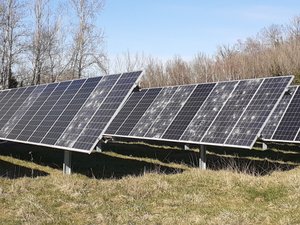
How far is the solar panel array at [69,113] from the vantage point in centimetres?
1302

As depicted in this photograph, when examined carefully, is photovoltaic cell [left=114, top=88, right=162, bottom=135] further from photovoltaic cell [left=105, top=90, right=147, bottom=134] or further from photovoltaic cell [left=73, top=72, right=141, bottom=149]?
photovoltaic cell [left=73, top=72, right=141, bottom=149]

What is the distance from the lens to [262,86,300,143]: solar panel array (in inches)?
790

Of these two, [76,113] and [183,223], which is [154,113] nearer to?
[76,113]

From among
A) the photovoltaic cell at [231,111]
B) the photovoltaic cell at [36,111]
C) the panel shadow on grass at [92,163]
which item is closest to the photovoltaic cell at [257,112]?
the photovoltaic cell at [231,111]

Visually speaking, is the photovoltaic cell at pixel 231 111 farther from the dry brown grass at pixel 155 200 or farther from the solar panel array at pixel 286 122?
the solar panel array at pixel 286 122

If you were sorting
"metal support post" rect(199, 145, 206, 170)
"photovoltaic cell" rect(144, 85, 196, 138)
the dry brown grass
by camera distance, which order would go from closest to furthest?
the dry brown grass
"metal support post" rect(199, 145, 206, 170)
"photovoltaic cell" rect(144, 85, 196, 138)

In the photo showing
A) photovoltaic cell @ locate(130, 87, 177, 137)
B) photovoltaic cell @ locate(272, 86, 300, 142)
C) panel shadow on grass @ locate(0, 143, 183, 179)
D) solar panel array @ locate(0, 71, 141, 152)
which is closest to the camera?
solar panel array @ locate(0, 71, 141, 152)

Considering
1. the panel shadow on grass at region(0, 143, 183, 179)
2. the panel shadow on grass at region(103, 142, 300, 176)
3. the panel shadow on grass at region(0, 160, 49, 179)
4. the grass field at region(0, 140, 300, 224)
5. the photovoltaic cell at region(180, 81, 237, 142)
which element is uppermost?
the photovoltaic cell at region(180, 81, 237, 142)

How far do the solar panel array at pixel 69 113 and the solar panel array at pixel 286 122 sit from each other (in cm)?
942

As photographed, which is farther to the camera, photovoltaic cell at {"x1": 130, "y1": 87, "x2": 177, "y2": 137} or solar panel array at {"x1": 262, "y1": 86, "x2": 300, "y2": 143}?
solar panel array at {"x1": 262, "y1": 86, "x2": 300, "y2": 143}

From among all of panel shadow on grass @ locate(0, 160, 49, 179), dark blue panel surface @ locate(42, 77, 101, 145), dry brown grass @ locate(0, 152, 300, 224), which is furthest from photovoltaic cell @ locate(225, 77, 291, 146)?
panel shadow on grass @ locate(0, 160, 49, 179)

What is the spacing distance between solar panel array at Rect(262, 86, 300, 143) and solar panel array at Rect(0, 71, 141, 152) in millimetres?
9423

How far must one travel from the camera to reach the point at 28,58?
42031mm

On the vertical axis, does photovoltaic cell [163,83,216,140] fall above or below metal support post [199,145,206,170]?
above
